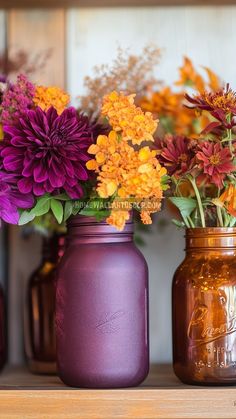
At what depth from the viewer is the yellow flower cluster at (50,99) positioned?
784mm

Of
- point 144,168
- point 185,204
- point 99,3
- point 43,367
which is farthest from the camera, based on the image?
point 99,3

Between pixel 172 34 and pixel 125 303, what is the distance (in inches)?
20.8

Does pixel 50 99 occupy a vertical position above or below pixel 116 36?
below

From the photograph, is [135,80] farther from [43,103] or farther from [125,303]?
[125,303]

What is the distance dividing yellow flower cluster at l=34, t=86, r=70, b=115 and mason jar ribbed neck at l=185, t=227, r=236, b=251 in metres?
0.22

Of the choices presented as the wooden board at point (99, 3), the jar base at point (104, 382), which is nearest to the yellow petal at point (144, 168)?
the jar base at point (104, 382)

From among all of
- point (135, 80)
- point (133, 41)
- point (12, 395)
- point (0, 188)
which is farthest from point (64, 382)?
point (133, 41)

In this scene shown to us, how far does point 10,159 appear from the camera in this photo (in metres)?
0.73

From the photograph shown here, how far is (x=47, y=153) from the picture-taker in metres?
0.72

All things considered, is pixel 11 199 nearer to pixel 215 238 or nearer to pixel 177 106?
pixel 215 238

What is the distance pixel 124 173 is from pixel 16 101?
18 cm

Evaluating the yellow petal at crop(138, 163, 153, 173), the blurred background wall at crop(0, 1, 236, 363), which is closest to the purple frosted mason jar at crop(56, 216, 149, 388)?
the yellow petal at crop(138, 163, 153, 173)

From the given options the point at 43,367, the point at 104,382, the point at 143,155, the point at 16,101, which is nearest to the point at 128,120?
the point at 143,155

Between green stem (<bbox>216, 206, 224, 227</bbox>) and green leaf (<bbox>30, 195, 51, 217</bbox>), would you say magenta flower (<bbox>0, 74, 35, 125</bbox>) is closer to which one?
green leaf (<bbox>30, 195, 51, 217</bbox>)
